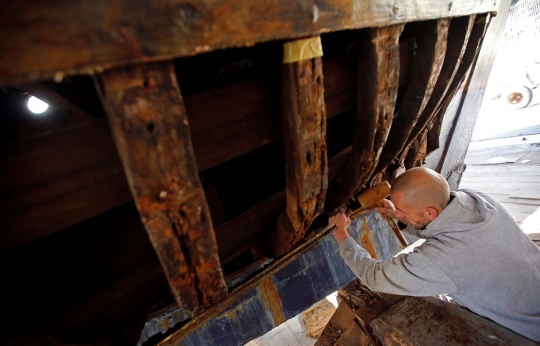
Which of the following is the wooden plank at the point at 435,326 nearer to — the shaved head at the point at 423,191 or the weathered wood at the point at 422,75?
the shaved head at the point at 423,191

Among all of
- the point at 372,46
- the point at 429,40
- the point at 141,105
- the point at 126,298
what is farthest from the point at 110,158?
the point at 429,40

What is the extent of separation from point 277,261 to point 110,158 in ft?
5.54

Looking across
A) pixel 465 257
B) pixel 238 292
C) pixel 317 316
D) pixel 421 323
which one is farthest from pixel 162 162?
pixel 317 316

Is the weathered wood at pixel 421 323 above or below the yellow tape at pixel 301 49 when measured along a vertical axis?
below

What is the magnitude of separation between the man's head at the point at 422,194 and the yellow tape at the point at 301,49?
121 cm

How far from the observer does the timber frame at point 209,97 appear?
61 centimetres

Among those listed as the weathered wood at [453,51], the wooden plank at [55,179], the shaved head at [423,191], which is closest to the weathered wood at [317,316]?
the shaved head at [423,191]

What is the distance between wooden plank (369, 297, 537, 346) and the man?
123 millimetres

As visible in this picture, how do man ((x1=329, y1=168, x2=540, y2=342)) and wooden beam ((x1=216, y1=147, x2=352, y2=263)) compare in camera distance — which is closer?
wooden beam ((x1=216, y1=147, x2=352, y2=263))

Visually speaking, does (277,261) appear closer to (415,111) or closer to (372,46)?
(415,111)

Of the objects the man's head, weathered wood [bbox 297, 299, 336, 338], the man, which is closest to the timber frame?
the man's head

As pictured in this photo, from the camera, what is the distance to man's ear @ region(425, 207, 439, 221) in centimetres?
182

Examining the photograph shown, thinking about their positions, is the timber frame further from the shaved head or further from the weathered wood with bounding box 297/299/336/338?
the weathered wood with bounding box 297/299/336/338

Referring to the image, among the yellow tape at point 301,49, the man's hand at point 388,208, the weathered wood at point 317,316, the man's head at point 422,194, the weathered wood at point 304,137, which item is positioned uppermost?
the yellow tape at point 301,49
